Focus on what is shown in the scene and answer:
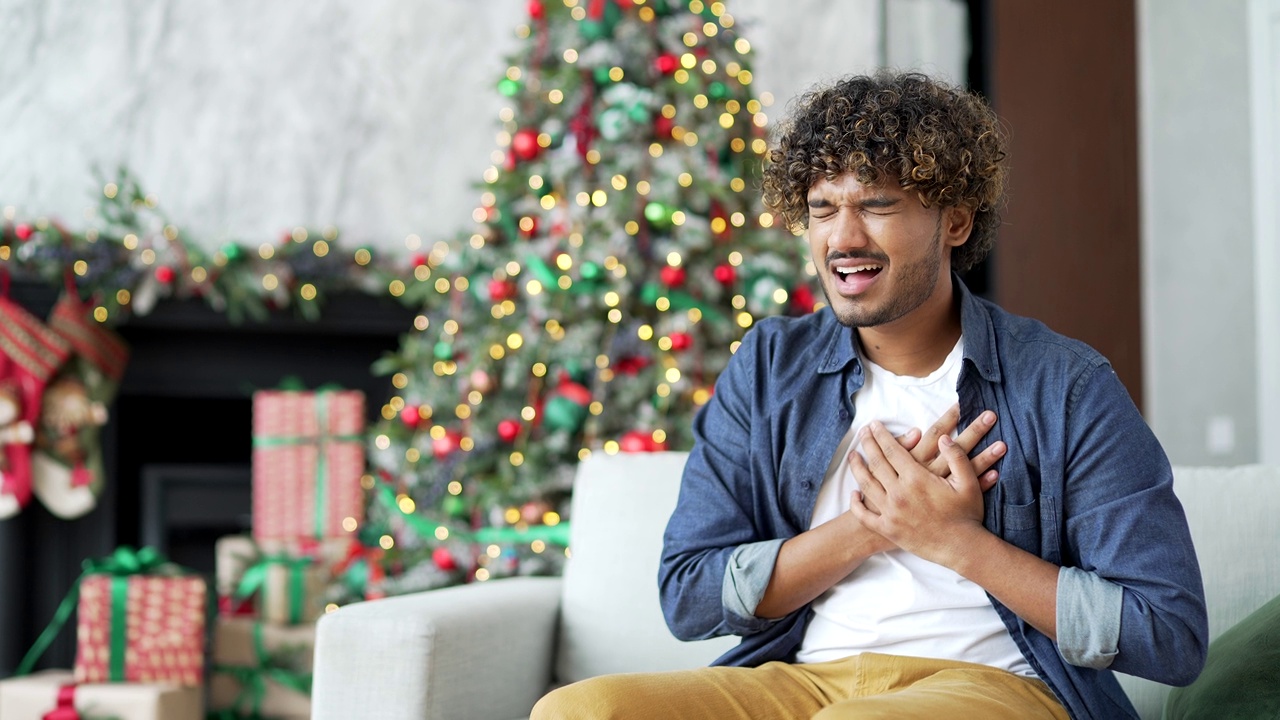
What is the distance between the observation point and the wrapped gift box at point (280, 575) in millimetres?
2854

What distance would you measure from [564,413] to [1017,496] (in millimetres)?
1459

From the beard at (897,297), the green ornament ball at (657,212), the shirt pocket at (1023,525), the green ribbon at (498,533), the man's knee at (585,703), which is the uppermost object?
the green ornament ball at (657,212)

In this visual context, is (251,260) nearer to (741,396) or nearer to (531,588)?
(531,588)

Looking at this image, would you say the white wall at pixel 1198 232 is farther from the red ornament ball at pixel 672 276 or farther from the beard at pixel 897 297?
the beard at pixel 897 297

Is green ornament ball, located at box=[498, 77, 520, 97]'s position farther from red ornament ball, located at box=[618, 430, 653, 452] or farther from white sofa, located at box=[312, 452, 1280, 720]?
white sofa, located at box=[312, 452, 1280, 720]

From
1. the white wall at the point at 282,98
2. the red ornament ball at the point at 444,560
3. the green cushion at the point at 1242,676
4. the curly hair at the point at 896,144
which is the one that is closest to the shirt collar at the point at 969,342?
the curly hair at the point at 896,144

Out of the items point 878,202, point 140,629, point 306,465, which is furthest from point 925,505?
point 306,465

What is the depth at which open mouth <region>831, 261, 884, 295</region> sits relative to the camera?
1.26 metres

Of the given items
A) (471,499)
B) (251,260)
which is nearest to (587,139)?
(471,499)

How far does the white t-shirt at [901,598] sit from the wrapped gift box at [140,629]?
5.66 feet

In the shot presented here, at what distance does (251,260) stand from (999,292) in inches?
91.3

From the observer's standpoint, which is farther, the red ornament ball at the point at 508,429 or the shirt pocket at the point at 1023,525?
the red ornament ball at the point at 508,429

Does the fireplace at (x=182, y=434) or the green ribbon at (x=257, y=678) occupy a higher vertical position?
the fireplace at (x=182, y=434)

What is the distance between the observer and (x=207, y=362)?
11.1ft
